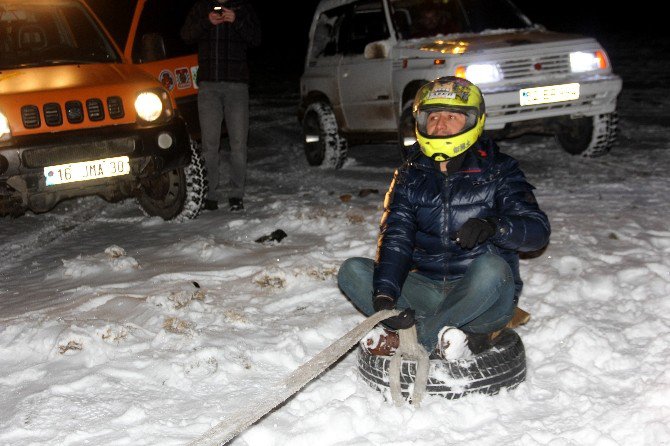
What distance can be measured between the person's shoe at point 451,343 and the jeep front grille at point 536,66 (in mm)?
4687

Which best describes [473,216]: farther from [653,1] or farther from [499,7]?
[653,1]

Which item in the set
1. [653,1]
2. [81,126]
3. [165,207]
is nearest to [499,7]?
[165,207]

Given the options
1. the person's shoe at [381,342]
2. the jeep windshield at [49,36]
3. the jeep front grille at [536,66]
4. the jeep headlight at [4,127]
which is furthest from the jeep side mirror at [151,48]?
the person's shoe at [381,342]

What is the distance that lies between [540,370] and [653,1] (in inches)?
1386

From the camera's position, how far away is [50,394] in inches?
154

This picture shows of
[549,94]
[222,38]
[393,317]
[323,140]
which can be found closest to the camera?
[393,317]

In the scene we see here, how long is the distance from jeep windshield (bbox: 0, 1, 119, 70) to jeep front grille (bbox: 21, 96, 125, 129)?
28.3 inches

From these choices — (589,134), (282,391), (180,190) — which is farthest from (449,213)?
(589,134)

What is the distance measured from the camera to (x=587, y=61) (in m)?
8.19

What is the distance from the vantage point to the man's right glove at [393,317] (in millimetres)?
3545

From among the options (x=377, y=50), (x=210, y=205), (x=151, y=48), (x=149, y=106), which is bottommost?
(x=210, y=205)

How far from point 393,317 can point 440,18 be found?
569 centimetres

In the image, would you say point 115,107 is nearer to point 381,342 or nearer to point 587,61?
point 381,342

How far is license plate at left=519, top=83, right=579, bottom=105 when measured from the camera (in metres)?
7.83
